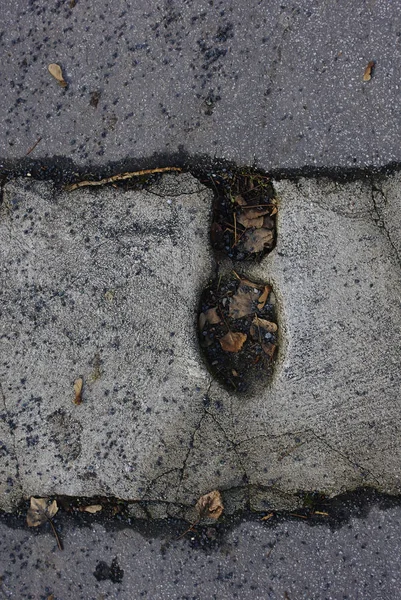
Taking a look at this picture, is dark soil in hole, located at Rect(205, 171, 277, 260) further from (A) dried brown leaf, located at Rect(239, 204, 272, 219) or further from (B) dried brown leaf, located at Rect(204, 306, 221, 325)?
(B) dried brown leaf, located at Rect(204, 306, 221, 325)

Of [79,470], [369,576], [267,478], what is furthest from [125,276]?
[369,576]

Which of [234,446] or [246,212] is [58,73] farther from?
[234,446]

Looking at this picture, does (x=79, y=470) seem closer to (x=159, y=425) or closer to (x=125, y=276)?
(x=159, y=425)

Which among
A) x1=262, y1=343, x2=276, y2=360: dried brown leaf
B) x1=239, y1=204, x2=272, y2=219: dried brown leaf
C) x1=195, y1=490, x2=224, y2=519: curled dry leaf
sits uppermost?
x1=239, y1=204, x2=272, y2=219: dried brown leaf

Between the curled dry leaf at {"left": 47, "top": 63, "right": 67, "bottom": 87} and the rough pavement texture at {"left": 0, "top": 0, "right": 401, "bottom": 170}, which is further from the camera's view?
the curled dry leaf at {"left": 47, "top": 63, "right": 67, "bottom": 87}

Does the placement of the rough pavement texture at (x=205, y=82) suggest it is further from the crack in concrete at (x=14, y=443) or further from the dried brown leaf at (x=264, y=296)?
the crack in concrete at (x=14, y=443)

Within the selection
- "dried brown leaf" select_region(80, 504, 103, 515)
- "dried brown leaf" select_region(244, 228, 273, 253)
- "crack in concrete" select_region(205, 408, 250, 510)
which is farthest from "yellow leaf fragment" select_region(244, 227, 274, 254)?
"dried brown leaf" select_region(80, 504, 103, 515)

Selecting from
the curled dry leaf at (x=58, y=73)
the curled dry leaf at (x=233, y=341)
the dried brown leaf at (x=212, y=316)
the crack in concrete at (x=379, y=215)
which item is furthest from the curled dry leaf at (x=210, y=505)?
the curled dry leaf at (x=58, y=73)
